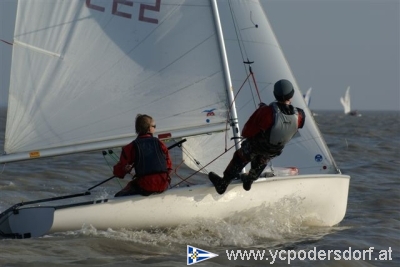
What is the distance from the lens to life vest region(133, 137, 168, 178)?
6.71 metres

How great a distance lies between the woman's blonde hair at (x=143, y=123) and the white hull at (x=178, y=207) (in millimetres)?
546

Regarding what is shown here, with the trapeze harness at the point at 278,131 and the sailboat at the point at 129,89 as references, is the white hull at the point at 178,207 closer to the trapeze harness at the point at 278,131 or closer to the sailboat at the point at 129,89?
the sailboat at the point at 129,89

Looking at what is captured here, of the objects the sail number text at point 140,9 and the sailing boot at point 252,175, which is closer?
the sailing boot at point 252,175

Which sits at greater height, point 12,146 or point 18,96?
point 18,96

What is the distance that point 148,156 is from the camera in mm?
6723

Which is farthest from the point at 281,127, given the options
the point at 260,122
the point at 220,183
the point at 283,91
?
the point at 220,183

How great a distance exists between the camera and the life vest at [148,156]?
6.71 metres

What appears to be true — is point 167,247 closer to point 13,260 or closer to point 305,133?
point 13,260

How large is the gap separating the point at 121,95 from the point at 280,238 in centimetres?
187

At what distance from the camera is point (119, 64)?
744cm

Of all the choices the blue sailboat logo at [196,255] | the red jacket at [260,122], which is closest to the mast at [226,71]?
the red jacket at [260,122]

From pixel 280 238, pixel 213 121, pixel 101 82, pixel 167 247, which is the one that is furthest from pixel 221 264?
pixel 101 82

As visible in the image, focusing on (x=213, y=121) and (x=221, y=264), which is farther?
(x=213, y=121)

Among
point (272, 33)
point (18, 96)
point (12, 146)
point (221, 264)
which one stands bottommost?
point (221, 264)
